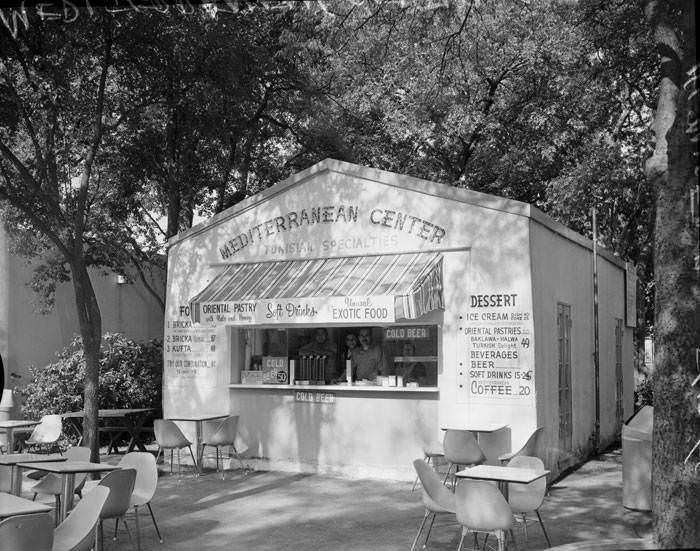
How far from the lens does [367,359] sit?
1125 centimetres

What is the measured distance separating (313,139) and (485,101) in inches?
172

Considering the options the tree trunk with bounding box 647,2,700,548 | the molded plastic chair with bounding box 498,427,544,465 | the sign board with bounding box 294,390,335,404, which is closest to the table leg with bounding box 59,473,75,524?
the molded plastic chair with bounding box 498,427,544,465

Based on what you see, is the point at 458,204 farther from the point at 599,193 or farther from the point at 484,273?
the point at 599,193

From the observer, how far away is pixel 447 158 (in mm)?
20375

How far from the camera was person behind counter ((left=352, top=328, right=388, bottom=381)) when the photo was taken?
1120 cm

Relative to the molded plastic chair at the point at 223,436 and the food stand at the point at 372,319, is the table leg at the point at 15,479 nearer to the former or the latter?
the molded plastic chair at the point at 223,436

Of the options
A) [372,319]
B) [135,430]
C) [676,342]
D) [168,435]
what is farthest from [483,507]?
[135,430]

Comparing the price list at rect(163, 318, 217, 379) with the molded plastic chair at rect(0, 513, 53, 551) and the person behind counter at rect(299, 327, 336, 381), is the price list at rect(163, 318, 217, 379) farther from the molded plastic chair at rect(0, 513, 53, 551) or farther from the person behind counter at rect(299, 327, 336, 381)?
the molded plastic chair at rect(0, 513, 53, 551)

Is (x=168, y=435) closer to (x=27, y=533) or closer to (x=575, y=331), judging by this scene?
(x=575, y=331)

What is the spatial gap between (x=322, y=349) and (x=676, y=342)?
7.70 meters

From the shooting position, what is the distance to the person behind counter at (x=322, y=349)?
11495mm

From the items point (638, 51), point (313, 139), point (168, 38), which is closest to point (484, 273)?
point (638, 51)

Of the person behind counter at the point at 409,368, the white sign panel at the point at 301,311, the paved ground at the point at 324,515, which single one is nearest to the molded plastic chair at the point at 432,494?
the paved ground at the point at 324,515

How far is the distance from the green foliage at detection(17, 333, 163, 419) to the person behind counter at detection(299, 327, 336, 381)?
4893 millimetres
